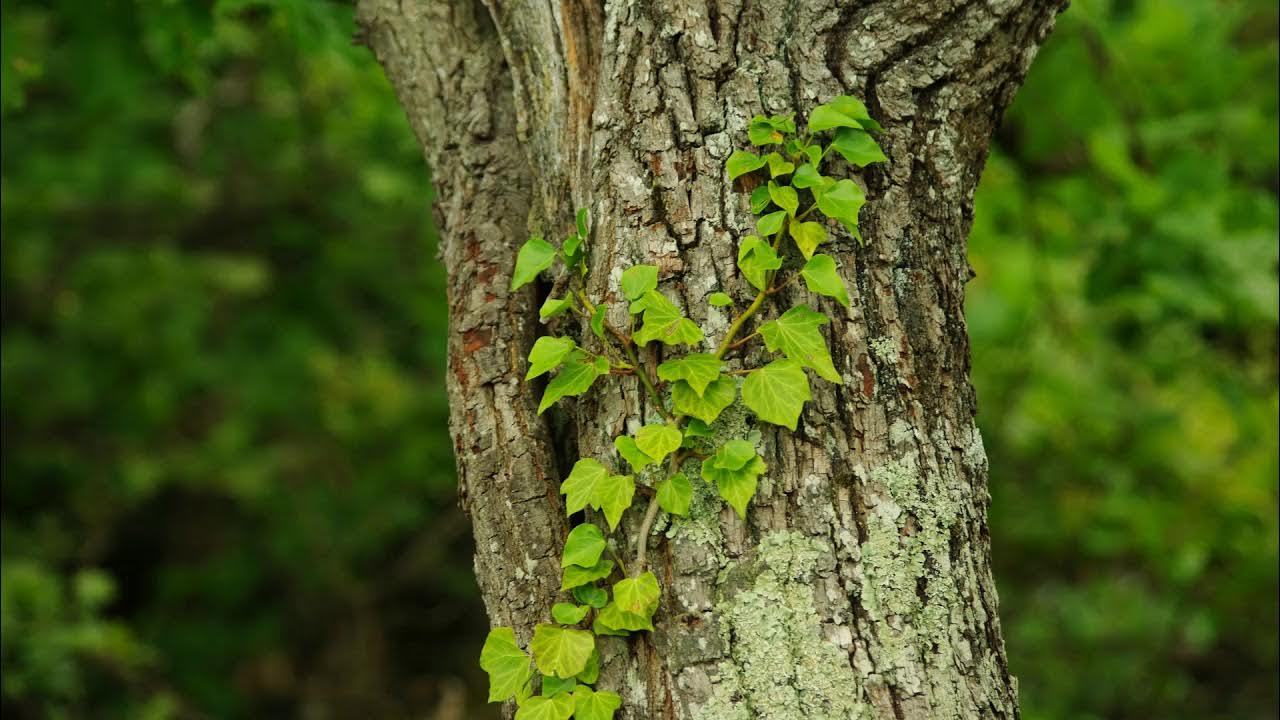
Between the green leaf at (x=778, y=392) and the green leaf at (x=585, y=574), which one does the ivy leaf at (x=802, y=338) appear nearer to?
the green leaf at (x=778, y=392)

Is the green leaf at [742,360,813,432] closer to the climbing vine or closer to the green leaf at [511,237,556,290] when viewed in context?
the climbing vine

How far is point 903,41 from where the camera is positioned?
54.6 inches

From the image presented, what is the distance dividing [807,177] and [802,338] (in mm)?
209

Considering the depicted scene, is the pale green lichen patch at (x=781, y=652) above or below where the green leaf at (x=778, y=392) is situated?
below

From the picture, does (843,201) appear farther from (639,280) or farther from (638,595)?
(638,595)

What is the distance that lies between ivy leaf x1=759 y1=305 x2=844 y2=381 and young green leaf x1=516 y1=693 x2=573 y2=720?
552mm

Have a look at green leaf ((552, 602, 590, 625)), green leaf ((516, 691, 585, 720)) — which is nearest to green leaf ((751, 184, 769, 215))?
green leaf ((552, 602, 590, 625))

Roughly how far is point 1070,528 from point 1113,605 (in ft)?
2.05

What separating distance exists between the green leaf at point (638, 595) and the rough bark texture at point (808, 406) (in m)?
0.03

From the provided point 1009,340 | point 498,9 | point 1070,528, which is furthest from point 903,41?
point 1070,528

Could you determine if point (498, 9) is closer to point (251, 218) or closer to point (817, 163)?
point (817, 163)

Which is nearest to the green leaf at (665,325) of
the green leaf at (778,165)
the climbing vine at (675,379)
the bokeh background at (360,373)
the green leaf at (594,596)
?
the climbing vine at (675,379)

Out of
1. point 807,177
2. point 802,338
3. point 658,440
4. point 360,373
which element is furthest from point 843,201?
point 360,373

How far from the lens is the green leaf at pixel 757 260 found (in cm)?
131
